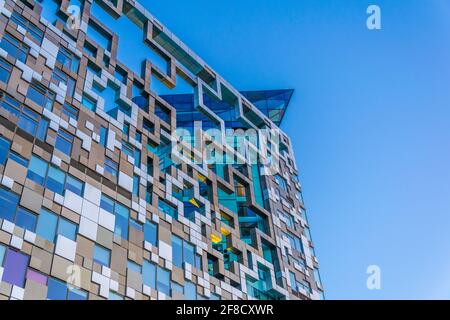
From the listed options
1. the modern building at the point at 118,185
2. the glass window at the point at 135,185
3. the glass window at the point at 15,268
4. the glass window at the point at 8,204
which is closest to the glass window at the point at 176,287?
the modern building at the point at 118,185

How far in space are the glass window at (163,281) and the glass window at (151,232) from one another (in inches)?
72.4

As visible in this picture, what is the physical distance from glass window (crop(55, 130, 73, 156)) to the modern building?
0.08m

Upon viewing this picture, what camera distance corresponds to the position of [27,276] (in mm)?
23438

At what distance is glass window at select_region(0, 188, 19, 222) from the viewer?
24.2 metres

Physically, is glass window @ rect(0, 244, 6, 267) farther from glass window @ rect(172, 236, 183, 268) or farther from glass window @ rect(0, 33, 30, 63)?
glass window @ rect(0, 33, 30, 63)

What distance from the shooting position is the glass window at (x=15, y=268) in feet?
74.4

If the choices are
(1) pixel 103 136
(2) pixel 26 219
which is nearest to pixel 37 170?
(2) pixel 26 219

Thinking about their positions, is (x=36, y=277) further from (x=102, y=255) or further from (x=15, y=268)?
(x=102, y=255)

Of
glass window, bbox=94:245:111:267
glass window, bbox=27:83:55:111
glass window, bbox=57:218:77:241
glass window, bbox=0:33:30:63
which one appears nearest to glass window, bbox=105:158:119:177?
glass window, bbox=27:83:55:111

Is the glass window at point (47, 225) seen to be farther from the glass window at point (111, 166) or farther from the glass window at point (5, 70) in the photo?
the glass window at point (5, 70)

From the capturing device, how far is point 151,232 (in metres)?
32.3
